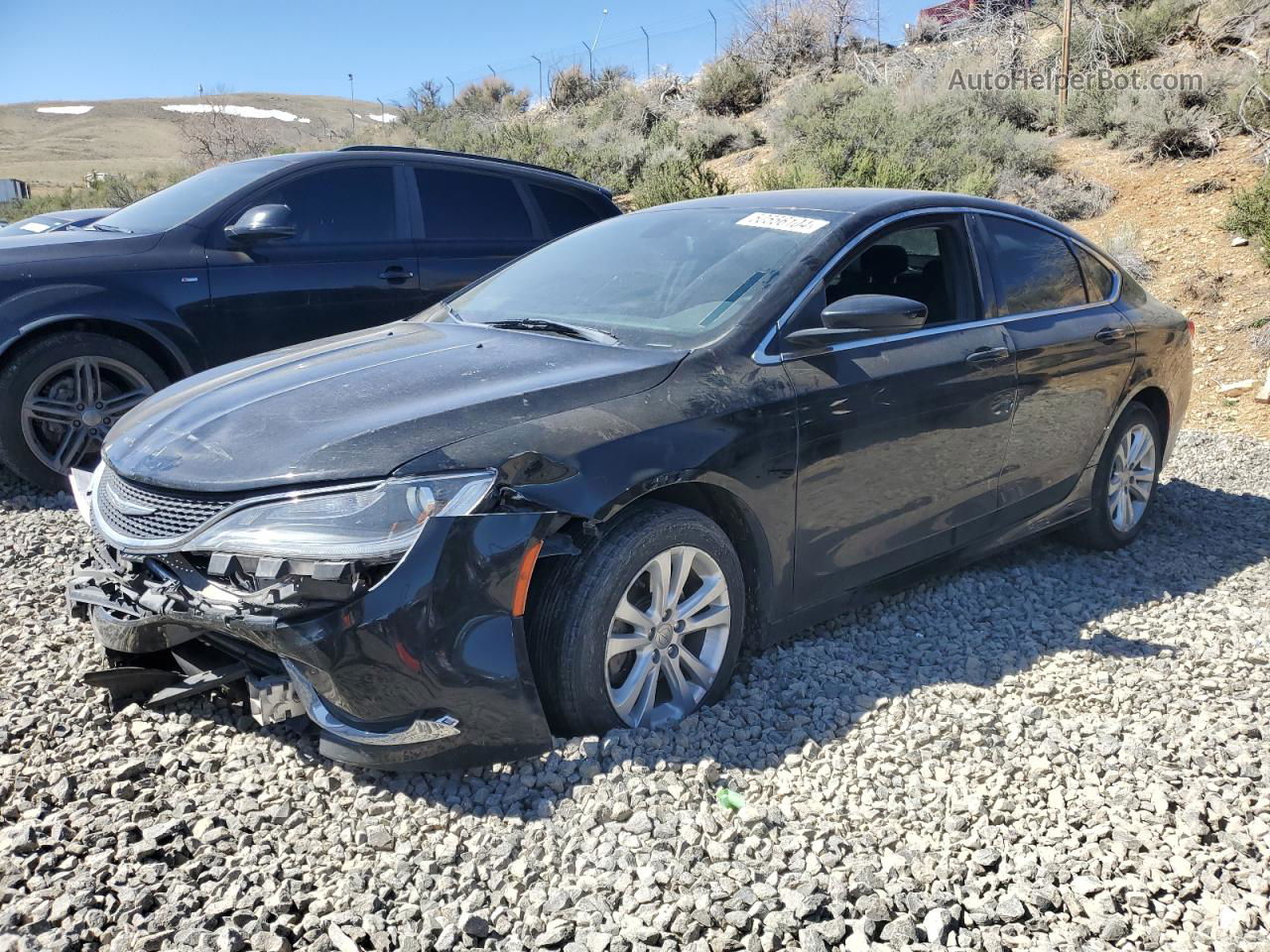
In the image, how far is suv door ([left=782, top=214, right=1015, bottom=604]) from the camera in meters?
3.74

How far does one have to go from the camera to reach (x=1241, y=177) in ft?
46.7

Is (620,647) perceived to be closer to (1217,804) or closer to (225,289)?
(1217,804)

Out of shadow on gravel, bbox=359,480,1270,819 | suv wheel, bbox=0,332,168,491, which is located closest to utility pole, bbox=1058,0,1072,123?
shadow on gravel, bbox=359,480,1270,819

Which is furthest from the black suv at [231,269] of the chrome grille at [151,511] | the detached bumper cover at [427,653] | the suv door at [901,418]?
the suv door at [901,418]

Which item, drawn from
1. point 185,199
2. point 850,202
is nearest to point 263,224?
point 185,199

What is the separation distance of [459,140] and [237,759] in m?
26.1

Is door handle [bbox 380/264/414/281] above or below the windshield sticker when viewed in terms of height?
below

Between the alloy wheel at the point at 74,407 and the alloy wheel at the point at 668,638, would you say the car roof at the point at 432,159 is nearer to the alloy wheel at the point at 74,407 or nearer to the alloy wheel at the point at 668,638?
the alloy wheel at the point at 74,407

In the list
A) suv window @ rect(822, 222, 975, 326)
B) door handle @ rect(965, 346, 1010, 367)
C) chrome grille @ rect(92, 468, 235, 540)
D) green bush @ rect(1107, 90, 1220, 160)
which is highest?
green bush @ rect(1107, 90, 1220, 160)

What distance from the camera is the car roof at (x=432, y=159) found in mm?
6441

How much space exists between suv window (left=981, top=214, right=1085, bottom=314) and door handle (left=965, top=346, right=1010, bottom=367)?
0.26 m

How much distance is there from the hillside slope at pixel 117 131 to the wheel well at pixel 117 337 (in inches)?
2083

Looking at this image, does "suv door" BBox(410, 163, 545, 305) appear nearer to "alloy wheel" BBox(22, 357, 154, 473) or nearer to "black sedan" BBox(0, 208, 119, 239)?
"alloy wheel" BBox(22, 357, 154, 473)

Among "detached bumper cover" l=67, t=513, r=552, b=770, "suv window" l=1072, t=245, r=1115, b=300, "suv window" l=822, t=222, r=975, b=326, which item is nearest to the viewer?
"detached bumper cover" l=67, t=513, r=552, b=770
